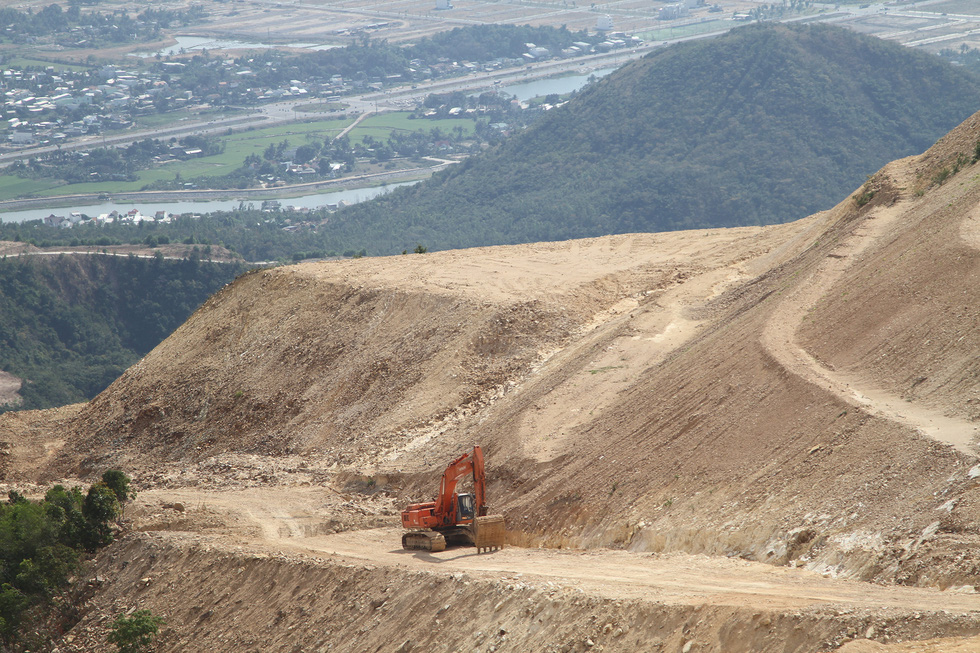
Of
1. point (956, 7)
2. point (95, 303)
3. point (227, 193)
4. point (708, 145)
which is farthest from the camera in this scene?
point (956, 7)

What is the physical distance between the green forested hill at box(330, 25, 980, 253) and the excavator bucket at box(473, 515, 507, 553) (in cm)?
6886

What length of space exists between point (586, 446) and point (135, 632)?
30.0 feet

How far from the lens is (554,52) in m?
174

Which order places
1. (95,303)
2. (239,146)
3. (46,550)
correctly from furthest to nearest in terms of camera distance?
1. (239,146)
2. (95,303)
3. (46,550)

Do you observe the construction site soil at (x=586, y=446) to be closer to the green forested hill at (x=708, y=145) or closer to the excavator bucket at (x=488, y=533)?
the excavator bucket at (x=488, y=533)

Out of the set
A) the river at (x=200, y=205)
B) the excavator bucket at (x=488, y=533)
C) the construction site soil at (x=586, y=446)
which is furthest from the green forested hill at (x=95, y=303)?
the excavator bucket at (x=488, y=533)

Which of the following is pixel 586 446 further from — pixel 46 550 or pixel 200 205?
pixel 200 205

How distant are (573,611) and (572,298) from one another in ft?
56.4

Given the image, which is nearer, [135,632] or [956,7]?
[135,632]

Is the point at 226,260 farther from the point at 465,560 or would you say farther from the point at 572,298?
the point at 465,560

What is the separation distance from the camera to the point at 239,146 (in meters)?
142

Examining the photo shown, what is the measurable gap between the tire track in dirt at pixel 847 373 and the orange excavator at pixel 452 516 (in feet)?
19.8

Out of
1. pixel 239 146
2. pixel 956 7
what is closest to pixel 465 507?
pixel 239 146

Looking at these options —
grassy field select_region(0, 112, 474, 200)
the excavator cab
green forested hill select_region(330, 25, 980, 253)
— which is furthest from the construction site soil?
grassy field select_region(0, 112, 474, 200)
